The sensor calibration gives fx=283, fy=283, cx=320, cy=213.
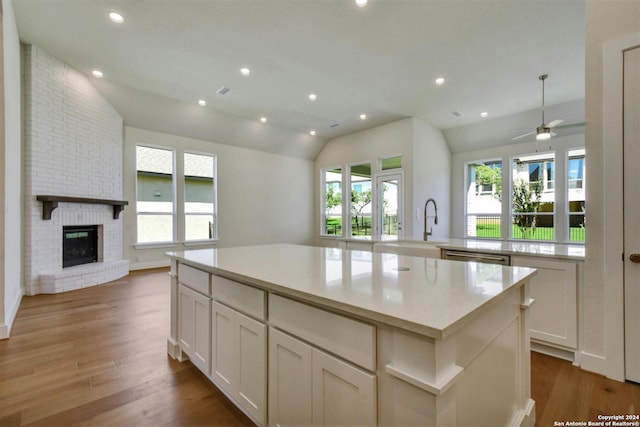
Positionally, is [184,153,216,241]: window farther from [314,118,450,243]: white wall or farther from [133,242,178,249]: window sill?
[314,118,450,243]: white wall

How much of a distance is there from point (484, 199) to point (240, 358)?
7.49 m

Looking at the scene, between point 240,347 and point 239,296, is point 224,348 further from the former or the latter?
point 239,296

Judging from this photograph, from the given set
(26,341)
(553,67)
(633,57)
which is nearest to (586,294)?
(633,57)

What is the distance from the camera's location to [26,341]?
2.53 m

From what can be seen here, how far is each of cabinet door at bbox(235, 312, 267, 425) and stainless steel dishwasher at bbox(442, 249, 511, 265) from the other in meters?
2.13

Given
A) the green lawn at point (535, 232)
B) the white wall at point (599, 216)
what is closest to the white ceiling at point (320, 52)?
the white wall at point (599, 216)

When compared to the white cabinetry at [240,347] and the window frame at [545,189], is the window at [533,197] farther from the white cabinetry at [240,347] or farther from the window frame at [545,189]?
the white cabinetry at [240,347]

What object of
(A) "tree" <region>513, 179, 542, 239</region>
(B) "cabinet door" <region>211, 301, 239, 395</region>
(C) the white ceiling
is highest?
(C) the white ceiling

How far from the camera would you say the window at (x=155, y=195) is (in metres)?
5.95

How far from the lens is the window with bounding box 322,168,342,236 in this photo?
8375 mm

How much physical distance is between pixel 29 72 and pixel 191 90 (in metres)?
2.10

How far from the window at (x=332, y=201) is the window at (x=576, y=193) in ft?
17.4

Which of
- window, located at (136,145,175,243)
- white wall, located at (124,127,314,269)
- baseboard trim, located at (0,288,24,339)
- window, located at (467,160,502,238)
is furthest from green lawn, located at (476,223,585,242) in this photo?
baseboard trim, located at (0,288,24,339)

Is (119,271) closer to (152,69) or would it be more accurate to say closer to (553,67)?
(152,69)
